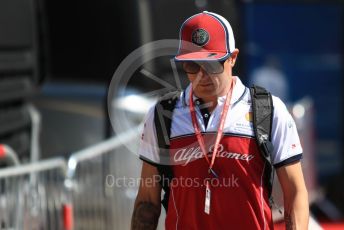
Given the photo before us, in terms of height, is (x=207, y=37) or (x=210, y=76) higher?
(x=207, y=37)

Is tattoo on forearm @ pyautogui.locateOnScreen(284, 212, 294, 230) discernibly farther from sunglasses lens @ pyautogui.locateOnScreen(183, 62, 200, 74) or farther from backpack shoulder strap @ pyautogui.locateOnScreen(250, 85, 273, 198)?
sunglasses lens @ pyautogui.locateOnScreen(183, 62, 200, 74)

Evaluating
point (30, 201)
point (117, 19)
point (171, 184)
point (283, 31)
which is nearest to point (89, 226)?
point (30, 201)

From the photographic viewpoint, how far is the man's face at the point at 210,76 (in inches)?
153

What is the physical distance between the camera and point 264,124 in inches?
157

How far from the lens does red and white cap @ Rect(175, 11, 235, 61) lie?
3.90 metres

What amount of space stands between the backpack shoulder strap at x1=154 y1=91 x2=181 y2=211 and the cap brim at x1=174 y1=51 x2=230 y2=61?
287 millimetres

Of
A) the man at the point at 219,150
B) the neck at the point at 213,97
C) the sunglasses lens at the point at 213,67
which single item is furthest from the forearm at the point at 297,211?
the sunglasses lens at the point at 213,67

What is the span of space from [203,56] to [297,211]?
81 centimetres

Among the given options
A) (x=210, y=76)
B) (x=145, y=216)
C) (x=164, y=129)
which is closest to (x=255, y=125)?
(x=210, y=76)

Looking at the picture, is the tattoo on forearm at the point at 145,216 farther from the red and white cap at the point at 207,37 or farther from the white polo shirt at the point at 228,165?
the red and white cap at the point at 207,37

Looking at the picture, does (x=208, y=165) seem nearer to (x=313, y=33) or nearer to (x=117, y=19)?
(x=117, y=19)

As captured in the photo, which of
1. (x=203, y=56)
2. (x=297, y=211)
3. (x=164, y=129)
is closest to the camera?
(x=203, y=56)

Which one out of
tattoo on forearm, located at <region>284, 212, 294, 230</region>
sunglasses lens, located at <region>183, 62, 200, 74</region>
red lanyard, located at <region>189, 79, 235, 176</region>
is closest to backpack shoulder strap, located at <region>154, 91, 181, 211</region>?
red lanyard, located at <region>189, 79, 235, 176</region>

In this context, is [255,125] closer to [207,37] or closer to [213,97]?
[213,97]
